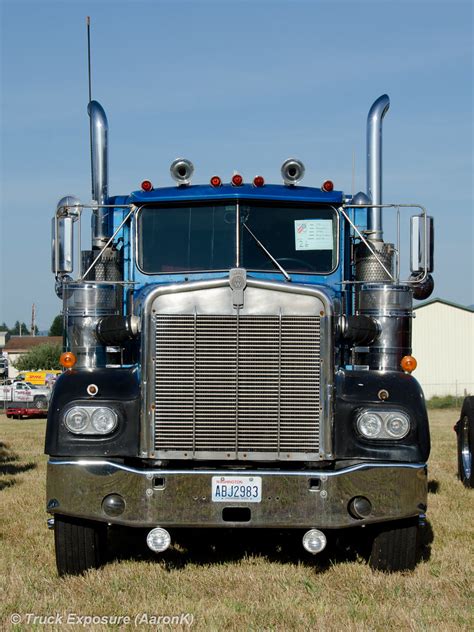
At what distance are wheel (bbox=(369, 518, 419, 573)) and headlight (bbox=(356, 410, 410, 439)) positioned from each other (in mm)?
679

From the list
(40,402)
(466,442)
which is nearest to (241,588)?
(466,442)

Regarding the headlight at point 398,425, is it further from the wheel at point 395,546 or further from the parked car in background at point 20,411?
the parked car in background at point 20,411

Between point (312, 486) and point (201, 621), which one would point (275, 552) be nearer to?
point (312, 486)

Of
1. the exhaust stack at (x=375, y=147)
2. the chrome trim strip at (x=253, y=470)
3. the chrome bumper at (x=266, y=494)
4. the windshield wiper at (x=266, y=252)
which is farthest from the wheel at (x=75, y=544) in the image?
the exhaust stack at (x=375, y=147)

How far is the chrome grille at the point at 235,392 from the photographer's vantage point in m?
7.10

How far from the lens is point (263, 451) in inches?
279

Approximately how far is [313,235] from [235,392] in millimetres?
1916

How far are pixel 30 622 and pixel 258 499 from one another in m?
1.70

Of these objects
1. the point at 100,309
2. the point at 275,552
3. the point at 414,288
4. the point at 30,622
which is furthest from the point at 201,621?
the point at 414,288

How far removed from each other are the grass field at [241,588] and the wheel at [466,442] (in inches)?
113

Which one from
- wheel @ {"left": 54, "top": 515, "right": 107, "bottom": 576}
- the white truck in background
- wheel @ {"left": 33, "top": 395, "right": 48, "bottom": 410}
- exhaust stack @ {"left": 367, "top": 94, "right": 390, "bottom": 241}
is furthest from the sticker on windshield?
wheel @ {"left": 33, "top": 395, "right": 48, "bottom": 410}

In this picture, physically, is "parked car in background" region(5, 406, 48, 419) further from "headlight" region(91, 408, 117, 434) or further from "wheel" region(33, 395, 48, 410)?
"headlight" region(91, 408, 117, 434)

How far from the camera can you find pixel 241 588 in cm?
696

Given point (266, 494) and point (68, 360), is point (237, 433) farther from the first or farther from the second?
point (68, 360)
